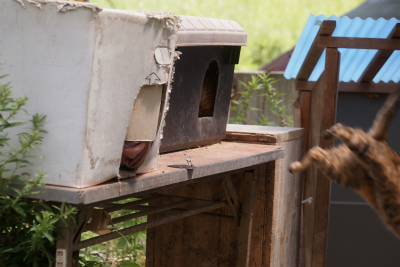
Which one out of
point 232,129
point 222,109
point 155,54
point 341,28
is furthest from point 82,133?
point 341,28

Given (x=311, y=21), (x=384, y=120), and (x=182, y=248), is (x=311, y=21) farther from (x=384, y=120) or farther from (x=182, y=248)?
(x=384, y=120)

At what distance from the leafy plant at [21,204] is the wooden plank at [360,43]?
2401 mm

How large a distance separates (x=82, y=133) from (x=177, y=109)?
1.22 m

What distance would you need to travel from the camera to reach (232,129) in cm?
425

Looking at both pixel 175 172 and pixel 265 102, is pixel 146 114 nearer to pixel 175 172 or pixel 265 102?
pixel 175 172

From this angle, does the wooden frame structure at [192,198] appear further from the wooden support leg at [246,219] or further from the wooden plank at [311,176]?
the wooden plank at [311,176]

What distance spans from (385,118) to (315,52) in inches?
74.5

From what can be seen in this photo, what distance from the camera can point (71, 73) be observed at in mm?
2109

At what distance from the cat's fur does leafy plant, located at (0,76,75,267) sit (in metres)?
1.08

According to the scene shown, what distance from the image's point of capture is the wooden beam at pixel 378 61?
415 centimetres

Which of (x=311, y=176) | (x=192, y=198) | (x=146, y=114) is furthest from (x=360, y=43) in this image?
(x=146, y=114)

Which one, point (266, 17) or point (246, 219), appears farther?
point (266, 17)

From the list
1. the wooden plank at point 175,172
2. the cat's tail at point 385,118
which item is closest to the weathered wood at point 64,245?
the wooden plank at point 175,172

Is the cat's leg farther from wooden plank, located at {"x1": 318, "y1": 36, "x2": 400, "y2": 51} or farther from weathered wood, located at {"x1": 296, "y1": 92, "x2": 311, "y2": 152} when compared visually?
weathered wood, located at {"x1": 296, "y1": 92, "x2": 311, "y2": 152}
